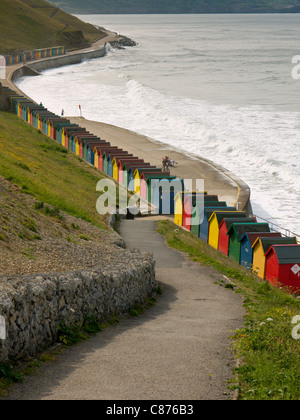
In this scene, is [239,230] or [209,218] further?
[209,218]

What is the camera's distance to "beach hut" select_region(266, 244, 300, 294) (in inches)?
694

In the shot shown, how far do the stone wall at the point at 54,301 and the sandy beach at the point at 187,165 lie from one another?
16202 millimetres

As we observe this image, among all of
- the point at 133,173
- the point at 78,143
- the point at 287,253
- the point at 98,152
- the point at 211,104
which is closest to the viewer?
the point at 287,253

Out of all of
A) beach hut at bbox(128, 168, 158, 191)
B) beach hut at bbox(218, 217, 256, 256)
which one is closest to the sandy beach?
beach hut at bbox(128, 168, 158, 191)

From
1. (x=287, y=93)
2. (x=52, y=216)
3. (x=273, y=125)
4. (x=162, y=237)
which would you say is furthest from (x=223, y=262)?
(x=287, y=93)

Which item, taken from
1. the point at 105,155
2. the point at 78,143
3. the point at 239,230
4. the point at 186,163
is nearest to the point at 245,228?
the point at 239,230

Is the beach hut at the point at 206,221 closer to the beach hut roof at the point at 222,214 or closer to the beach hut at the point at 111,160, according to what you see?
the beach hut roof at the point at 222,214

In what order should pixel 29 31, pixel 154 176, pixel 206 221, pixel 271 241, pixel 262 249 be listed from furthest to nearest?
pixel 29 31 < pixel 154 176 < pixel 206 221 < pixel 271 241 < pixel 262 249

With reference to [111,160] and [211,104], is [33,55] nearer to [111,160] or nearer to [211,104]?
[211,104]

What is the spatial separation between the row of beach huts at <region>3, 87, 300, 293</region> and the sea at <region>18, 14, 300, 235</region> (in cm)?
564

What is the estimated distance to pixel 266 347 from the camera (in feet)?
30.5

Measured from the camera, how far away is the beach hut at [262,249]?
18438 mm

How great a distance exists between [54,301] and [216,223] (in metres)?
13.0

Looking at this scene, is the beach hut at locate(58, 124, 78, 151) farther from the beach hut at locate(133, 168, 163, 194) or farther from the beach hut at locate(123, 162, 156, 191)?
the beach hut at locate(133, 168, 163, 194)
